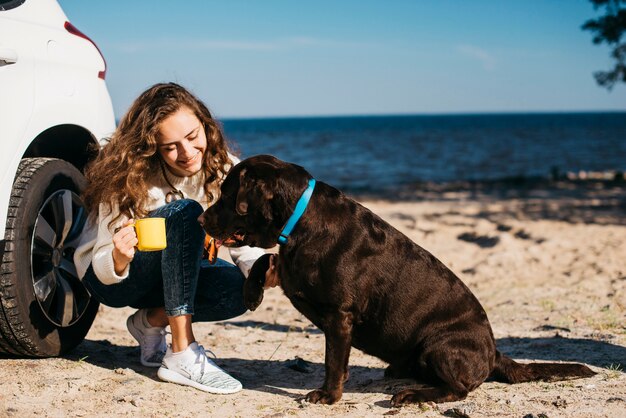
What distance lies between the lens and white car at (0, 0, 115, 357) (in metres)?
3.43

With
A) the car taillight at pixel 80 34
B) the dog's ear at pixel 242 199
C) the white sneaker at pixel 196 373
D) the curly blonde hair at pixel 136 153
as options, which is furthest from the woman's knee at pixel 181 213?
the car taillight at pixel 80 34

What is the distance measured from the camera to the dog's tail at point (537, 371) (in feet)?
12.1

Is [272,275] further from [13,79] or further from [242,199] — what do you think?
[13,79]

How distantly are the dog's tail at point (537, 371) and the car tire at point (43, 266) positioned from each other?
2.49 metres

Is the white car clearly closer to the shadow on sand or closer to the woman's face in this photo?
the shadow on sand

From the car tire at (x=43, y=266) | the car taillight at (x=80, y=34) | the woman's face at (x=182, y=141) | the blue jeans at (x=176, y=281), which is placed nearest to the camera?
the car tire at (x=43, y=266)

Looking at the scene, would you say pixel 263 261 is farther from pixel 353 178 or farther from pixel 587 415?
pixel 353 178

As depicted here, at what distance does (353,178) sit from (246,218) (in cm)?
1808

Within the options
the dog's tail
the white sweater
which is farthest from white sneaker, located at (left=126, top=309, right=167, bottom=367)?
the dog's tail

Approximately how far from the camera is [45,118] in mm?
3646

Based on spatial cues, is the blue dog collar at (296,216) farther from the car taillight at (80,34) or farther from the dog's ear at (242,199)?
the car taillight at (80,34)

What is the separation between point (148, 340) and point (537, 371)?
2302 mm

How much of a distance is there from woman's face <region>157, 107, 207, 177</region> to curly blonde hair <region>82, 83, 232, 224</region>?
0.13 ft

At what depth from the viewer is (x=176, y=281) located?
12.4 ft
